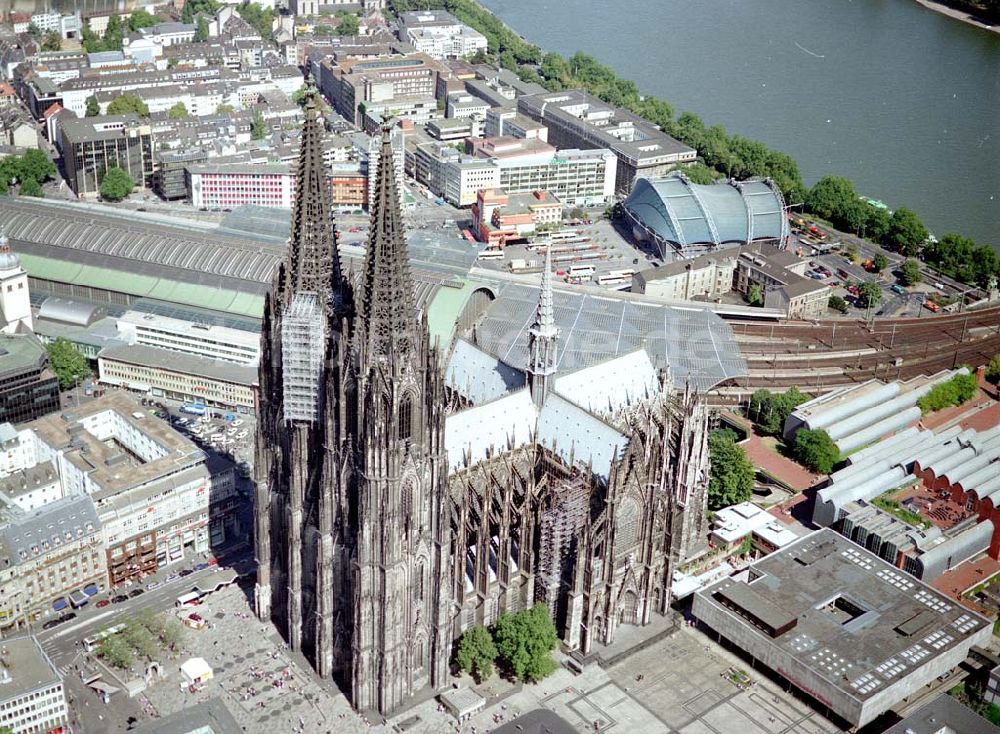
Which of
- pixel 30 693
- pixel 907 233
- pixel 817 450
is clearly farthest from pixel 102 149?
pixel 30 693

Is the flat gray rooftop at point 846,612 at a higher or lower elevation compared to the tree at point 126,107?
lower

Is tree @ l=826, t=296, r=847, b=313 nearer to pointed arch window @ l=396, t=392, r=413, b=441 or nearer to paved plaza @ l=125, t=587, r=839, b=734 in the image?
paved plaza @ l=125, t=587, r=839, b=734

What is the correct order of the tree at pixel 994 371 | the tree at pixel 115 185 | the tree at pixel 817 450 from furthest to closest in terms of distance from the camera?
the tree at pixel 115 185 → the tree at pixel 994 371 → the tree at pixel 817 450

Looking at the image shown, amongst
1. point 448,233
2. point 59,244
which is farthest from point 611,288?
point 59,244

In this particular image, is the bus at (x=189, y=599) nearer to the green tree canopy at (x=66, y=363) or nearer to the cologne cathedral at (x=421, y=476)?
the cologne cathedral at (x=421, y=476)

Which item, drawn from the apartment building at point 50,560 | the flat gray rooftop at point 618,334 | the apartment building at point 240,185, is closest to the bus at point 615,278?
the flat gray rooftop at point 618,334

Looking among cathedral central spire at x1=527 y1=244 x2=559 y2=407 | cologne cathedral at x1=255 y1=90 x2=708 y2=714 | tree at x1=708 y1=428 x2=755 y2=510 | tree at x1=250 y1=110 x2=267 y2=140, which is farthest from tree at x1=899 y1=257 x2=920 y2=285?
tree at x1=250 y1=110 x2=267 y2=140

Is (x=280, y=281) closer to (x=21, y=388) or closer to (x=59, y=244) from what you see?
(x=21, y=388)

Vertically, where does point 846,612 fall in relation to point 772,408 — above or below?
below

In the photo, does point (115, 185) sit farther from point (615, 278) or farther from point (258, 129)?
point (615, 278)
